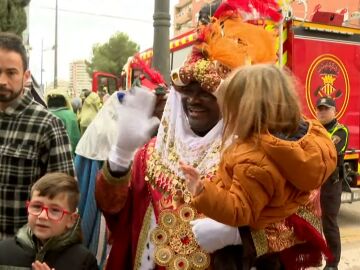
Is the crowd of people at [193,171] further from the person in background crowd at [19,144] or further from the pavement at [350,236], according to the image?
the pavement at [350,236]

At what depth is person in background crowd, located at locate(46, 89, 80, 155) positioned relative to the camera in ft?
19.7

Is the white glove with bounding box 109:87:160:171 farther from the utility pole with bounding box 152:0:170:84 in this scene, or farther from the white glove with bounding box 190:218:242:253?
the utility pole with bounding box 152:0:170:84

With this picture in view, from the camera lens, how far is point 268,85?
1677mm

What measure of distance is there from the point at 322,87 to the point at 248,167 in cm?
568

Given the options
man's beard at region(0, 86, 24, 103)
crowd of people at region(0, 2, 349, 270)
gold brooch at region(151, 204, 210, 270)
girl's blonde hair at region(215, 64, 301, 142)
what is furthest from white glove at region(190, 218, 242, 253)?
man's beard at region(0, 86, 24, 103)

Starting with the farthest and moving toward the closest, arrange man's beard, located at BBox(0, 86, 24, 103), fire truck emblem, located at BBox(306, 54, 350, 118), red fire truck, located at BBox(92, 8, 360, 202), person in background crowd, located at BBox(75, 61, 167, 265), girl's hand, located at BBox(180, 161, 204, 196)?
fire truck emblem, located at BBox(306, 54, 350, 118) → red fire truck, located at BBox(92, 8, 360, 202) → person in background crowd, located at BBox(75, 61, 167, 265) → man's beard, located at BBox(0, 86, 24, 103) → girl's hand, located at BBox(180, 161, 204, 196)

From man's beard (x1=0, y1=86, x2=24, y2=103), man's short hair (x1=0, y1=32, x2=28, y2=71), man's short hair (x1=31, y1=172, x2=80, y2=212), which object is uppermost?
man's short hair (x1=0, y1=32, x2=28, y2=71)

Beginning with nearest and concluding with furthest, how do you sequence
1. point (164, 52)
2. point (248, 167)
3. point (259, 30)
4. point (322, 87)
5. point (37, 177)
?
point (248, 167), point (259, 30), point (37, 177), point (164, 52), point (322, 87)

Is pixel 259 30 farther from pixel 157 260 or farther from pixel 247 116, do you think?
pixel 157 260

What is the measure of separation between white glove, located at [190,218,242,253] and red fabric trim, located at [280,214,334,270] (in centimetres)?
24

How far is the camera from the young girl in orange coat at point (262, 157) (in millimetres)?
1609

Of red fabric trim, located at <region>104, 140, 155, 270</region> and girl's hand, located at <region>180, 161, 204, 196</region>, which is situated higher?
girl's hand, located at <region>180, 161, 204, 196</region>

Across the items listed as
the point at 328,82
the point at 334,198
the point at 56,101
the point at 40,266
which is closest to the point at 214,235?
the point at 40,266

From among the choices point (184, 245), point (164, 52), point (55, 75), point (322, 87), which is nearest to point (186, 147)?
point (184, 245)
